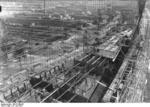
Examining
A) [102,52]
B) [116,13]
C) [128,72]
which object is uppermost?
[116,13]

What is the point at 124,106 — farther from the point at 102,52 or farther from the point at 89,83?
the point at 102,52

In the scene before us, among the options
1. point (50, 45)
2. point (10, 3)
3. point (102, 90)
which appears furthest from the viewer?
point (50, 45)

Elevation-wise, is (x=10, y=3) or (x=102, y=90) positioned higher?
(x=10, y=3)

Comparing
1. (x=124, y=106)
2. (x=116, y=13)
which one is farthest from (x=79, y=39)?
(x=124, y=106)

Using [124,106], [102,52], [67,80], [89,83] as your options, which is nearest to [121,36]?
[102,52]

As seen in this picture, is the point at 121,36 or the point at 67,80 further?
Answer: the point at 121,36

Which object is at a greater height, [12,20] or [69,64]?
[12,20]

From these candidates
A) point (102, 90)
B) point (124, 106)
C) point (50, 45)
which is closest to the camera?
point (124, 106)

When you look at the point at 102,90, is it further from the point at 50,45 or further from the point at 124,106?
the point at 50,45

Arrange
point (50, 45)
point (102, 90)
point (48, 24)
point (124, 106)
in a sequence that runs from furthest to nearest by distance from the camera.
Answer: point (50, 45) → point (48, 24) → point (102, 90) → point (124, 106)
